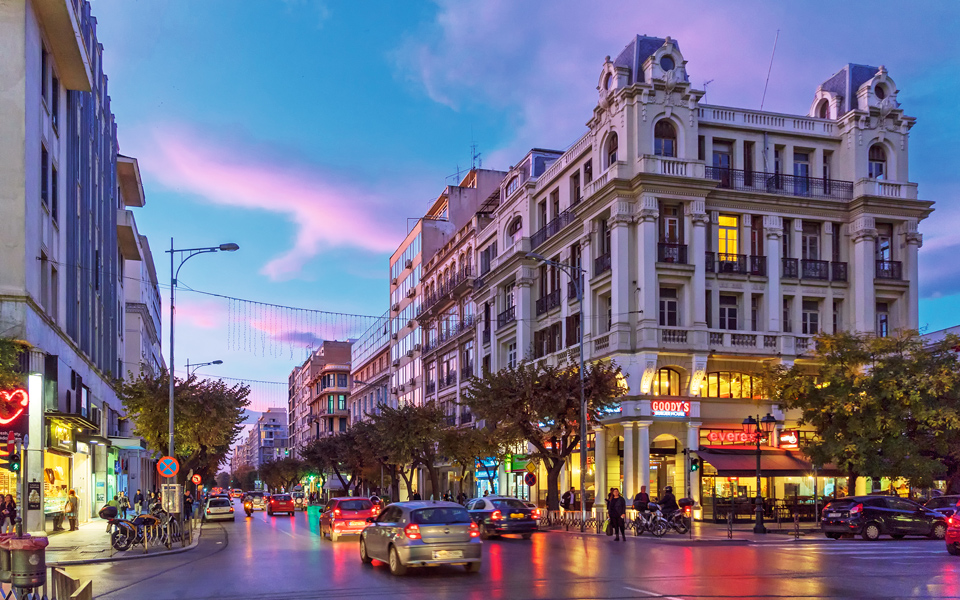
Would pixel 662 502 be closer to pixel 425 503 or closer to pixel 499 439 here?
pixel 499 439

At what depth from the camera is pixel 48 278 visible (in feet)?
116

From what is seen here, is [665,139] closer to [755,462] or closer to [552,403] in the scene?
[552,403]

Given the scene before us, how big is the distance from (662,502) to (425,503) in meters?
17.1

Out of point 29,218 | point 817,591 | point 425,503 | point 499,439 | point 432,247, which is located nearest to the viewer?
point 817,591

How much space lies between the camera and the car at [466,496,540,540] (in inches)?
1328

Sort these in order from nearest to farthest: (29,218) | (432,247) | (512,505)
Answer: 1. (29,218)
2. (512,505)
3. (432,247)

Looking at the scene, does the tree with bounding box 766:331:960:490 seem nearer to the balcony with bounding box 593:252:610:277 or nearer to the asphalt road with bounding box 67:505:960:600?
the asphalt road with bounding box 67:505:960:600

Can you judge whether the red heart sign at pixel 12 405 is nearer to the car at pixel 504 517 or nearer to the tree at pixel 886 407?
the car at pixel 504 517

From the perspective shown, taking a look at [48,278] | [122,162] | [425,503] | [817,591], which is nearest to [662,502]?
[425,503]

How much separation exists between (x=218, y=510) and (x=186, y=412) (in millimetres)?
10714

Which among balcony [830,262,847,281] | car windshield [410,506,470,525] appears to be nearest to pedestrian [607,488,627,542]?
car windshield [410,506,470,525]

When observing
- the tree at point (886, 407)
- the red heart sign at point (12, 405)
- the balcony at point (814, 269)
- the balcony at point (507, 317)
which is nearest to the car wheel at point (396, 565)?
the red heart sign at point (12, 405)

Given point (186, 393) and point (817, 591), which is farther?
point (186, 393)

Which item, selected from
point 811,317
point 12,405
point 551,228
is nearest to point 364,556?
point 12,405
